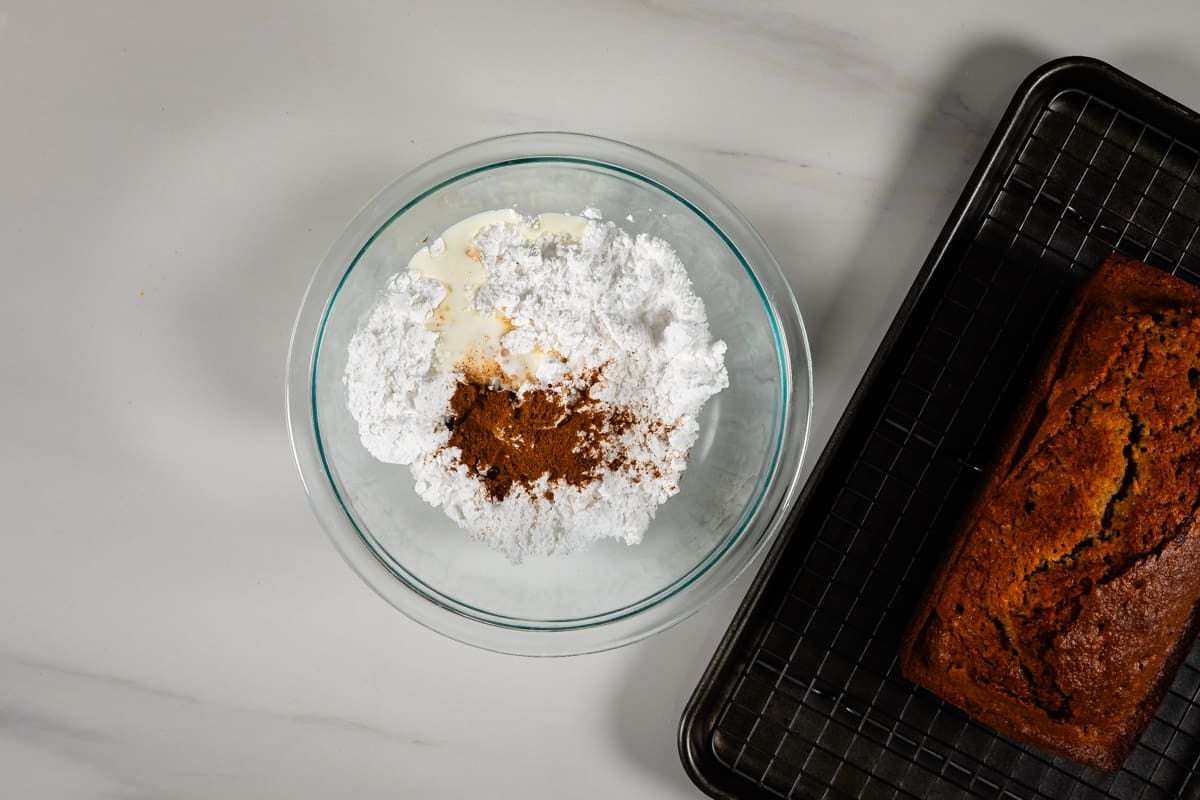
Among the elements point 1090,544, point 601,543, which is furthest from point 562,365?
point 1090,544

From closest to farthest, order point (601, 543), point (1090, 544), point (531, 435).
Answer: point (1090, 544)
point (531, 435)
point (601, 543)

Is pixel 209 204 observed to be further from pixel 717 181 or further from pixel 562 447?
pixel 717 181

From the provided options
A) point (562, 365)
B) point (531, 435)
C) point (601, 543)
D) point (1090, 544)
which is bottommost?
point (601, 543)

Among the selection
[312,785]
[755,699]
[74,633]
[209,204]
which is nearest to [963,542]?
[755,699]

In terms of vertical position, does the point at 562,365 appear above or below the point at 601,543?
above

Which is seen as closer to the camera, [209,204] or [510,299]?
[510,299]

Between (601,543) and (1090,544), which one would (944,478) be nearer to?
(1090,544)
